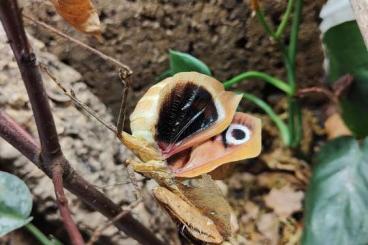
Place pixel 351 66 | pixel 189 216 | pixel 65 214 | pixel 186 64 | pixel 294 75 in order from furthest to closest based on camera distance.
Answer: pixel 294 75
pixel 351 66
pixel 186 64
pixel 189 216
pixel 65 214

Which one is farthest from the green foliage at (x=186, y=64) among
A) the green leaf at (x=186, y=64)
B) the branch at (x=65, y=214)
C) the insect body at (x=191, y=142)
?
the branch at (x=65, y=214)

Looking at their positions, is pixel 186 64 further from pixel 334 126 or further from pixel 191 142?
pixel 334 126

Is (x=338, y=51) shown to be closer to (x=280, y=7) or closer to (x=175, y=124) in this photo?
(x=280, y=7)

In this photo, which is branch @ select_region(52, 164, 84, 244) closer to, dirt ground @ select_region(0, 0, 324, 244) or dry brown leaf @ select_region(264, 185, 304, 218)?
dirt ground @ select_region(0, 0, 324, 244)

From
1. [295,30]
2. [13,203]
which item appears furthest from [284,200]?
[13,203]

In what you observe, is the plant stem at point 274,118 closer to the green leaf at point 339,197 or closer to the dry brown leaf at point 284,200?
the dry brown leaf at point 284,200

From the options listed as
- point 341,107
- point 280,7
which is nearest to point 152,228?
point 341,107

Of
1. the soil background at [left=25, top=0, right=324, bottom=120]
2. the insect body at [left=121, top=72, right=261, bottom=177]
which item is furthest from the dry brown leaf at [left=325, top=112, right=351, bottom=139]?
the insect body at [left=121, top=72, right=261, bottom=177]
